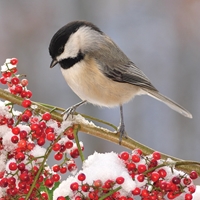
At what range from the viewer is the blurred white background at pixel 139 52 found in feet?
10.3

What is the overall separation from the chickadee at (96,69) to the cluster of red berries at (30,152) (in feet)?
1.53

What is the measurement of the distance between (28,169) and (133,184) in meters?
0.19

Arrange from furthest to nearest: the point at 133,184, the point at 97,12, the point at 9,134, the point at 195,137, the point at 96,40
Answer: the point at 97,12
the point at 195,137
the point at 96,40
the point at 9,134
the point at 133,184

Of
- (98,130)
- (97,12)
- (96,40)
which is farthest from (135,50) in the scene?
(98,130)

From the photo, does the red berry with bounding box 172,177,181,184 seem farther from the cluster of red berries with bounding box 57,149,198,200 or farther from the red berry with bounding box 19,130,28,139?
the red berry with bounding box 19,130,28,139

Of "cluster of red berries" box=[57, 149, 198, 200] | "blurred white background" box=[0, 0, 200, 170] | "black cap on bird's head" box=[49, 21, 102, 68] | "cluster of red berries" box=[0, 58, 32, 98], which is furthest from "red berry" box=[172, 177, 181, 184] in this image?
"blurred white background" box=[0, 0, 200, 170]

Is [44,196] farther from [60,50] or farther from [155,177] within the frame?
[60,50]

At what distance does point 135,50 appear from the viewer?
129 inches

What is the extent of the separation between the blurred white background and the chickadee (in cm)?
167

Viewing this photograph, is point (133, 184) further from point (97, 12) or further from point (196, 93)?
point (97, 12)

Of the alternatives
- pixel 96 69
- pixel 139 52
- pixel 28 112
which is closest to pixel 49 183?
pixel 28 112

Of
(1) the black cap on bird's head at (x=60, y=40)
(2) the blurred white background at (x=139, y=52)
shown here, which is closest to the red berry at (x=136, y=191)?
(1) the black cap on bird's head at (x=60, y=40)

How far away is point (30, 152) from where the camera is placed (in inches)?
28.3

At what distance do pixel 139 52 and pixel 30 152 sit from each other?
8.62ft
